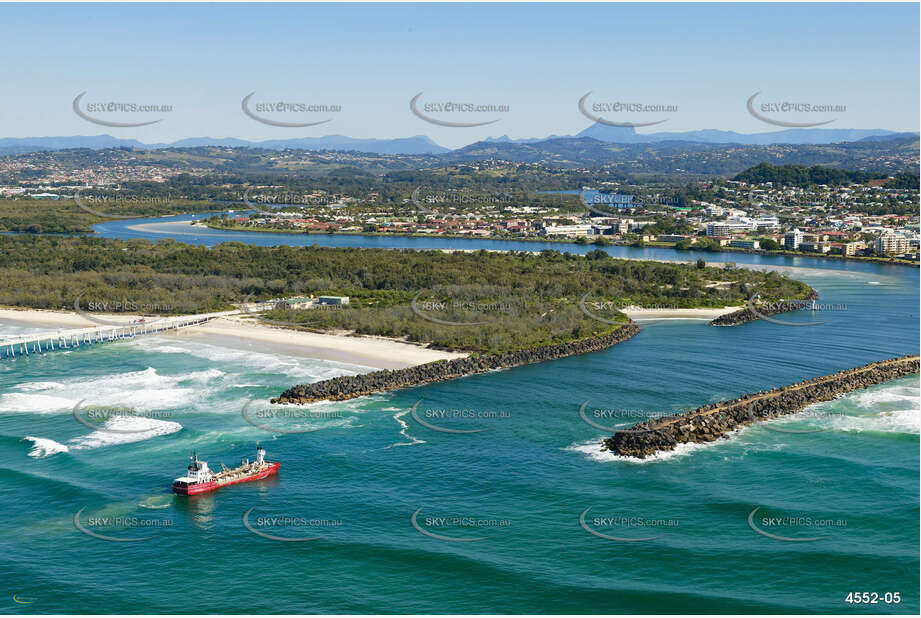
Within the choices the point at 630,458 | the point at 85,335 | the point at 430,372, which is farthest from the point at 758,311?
the point at 85,335

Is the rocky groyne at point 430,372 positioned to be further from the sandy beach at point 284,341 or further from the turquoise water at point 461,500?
the sandy beach at point 284,341

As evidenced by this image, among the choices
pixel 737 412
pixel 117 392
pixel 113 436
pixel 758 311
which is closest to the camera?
pixel 113 436

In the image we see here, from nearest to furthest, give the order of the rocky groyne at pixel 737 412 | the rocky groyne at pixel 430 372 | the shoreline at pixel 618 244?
→ the rocky groyne at pixel 737 412
the rocky groyne at pixel 430 372
the shoreline at pixel 618 244

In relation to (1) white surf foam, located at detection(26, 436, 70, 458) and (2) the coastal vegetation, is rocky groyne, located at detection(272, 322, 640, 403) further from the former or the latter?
(1) white surf foam, located at detection(26, 436, 70, 458)

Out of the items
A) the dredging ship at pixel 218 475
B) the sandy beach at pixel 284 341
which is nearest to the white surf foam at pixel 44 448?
the dredging ship at pixel 218 475

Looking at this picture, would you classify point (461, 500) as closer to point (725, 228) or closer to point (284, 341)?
point (284, 341)

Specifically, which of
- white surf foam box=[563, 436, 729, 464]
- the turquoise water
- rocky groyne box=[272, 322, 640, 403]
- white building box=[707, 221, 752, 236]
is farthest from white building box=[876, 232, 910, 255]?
white surf foam box=[563, 436, 729, 464]
